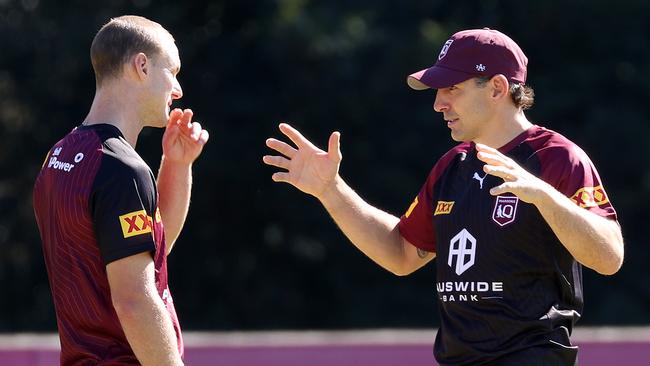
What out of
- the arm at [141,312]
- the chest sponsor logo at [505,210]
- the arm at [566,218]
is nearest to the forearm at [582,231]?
the arm at [566,218]

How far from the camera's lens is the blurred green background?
61.0 ft

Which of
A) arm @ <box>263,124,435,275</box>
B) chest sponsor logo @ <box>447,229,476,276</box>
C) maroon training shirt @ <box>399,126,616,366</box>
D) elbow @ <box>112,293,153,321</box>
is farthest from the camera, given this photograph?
arm @ <box>263,124,435,275</box>

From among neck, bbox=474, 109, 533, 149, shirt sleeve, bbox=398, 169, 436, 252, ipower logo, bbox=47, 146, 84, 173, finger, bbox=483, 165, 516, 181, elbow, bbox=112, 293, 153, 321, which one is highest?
neck, bbox=474, 109, 533, 149

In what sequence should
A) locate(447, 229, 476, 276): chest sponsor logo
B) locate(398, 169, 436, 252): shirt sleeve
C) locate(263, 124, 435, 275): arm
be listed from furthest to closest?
locate(263, 124, 435, 275): arm → locate(398, 169, 436, 252): shirt sleeve → locate(447, 229, 476, 276): chest sponsor logo

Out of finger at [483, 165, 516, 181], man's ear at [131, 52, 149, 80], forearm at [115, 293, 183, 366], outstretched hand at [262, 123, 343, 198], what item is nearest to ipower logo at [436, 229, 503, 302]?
finger at [483, 165, 516, 181]

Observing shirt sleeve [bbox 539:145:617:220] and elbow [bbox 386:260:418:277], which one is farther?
elbow [bbox 386:260:418:277]

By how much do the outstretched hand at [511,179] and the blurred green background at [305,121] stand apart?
14.4 meters

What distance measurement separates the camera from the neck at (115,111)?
156 inches

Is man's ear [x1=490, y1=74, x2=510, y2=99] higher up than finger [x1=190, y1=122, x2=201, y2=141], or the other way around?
man's ear [x1=490, y1=74, x2=510, y2=99]

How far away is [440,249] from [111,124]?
1291 millimetres

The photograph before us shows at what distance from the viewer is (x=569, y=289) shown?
4.19m

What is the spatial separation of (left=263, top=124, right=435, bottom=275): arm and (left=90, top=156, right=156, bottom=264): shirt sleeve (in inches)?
41.9

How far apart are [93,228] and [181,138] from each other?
33.9 inches

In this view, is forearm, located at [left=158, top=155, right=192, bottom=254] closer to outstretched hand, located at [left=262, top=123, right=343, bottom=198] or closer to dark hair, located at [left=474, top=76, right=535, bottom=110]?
outstretched hand, located at [left=262, top=123, right=343, bottom=198]
